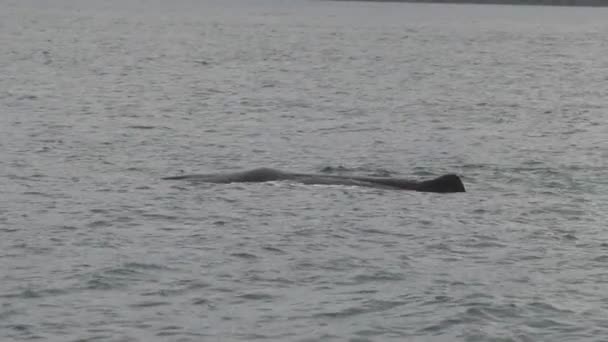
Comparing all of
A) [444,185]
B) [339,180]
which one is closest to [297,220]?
[339,180]

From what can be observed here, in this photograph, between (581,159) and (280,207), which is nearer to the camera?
(280,207)

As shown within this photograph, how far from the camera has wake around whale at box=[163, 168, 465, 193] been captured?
28153mm

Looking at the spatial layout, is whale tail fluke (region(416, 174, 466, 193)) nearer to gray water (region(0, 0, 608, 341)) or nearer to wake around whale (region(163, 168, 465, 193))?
wake around whale (region(163, 168, 465, 193))

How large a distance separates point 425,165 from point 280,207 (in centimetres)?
899

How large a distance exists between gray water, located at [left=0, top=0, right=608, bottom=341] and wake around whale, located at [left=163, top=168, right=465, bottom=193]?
46cm

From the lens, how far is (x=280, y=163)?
34.0 m

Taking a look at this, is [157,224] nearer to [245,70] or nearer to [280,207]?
[280,207]

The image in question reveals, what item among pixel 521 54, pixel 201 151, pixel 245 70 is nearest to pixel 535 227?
pixel 201 151

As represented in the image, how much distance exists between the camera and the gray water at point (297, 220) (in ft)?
57.9

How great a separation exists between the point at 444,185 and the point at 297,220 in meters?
4.70

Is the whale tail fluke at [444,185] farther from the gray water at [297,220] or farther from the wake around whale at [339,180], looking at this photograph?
the gray water at [297,220]

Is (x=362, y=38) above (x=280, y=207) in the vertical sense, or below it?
below

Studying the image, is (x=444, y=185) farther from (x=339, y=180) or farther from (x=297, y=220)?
(x=297, y=220)

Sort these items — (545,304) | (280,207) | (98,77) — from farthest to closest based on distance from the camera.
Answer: (98,77) < (280,207) < (545,304)
